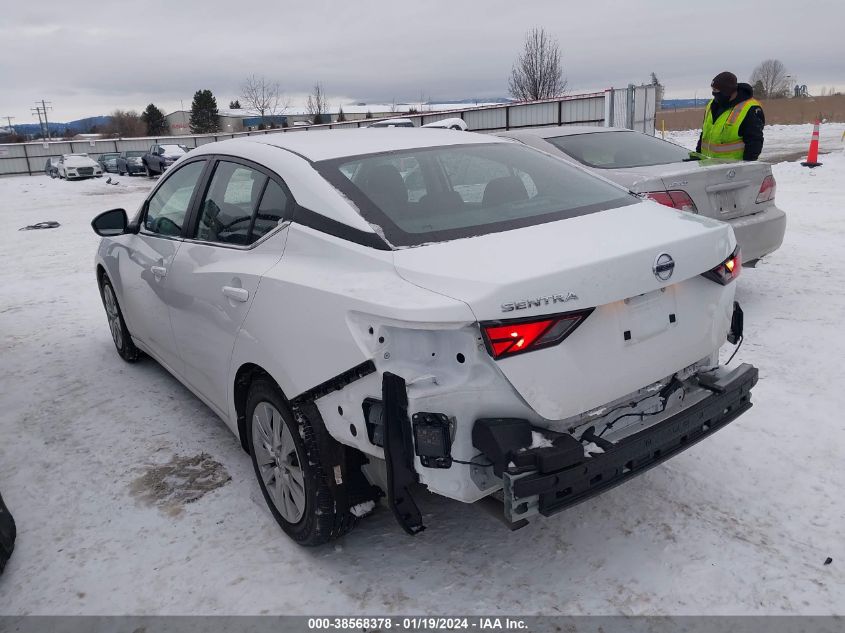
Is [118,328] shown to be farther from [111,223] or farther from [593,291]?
[593,291]

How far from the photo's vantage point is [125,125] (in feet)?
279

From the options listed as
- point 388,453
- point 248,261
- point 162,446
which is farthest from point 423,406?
point 162,446

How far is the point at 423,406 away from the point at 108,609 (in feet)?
5.07

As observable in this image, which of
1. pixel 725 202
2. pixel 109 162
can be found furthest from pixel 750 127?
pixel 109 162

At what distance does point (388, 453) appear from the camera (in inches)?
87.3

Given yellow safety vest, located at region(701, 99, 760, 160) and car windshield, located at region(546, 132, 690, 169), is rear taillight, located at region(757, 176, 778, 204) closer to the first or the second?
car windshield, located at region(546, 132, 690, 169)

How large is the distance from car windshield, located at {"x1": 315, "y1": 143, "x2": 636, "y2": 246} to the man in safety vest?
3.78 m

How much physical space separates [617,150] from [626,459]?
442 centimetres

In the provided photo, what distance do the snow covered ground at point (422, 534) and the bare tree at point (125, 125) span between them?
87.2m

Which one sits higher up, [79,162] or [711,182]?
[711,182]

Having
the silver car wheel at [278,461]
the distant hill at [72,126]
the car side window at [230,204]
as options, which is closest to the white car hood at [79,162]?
the car side window at [230,204]

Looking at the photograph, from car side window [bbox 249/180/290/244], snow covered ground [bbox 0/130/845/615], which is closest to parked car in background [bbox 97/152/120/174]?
snow covered ground [bbox 0/130/845/615]

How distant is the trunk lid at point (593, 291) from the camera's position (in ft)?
7.09

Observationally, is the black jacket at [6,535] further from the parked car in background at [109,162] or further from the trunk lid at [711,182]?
the parked car in background at [109,162]
